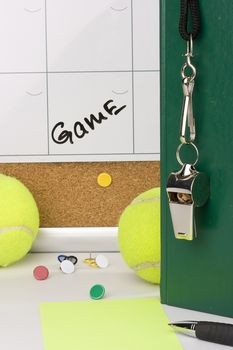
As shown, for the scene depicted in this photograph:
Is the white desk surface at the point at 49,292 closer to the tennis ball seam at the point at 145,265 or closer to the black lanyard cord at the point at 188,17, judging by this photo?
the tennis ball seam at the point at 145,265

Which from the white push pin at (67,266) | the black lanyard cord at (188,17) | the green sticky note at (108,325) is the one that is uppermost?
the black lanyard cord at (188,17)

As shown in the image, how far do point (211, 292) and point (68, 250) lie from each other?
0.99ft

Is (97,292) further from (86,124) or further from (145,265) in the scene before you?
(86,124)

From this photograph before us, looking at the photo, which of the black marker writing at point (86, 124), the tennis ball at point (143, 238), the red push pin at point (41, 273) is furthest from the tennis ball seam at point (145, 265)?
the black marker writing at point (86, 124)

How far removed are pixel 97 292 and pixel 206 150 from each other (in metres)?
0.20

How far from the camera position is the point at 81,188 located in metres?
0.94

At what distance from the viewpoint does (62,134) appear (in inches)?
36.3

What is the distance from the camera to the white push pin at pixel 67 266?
83 cm

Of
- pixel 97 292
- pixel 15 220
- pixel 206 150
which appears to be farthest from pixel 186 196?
pixel 15 220

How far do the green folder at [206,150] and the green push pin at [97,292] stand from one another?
78 mm

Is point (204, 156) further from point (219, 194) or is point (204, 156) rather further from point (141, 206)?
point (141, 206)

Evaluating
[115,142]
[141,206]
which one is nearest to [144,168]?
[115,142]

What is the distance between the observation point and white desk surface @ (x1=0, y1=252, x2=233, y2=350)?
62 centimetres

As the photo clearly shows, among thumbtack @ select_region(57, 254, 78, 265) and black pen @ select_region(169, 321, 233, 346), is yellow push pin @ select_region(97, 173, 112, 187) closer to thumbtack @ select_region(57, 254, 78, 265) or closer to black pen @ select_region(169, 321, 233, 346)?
thumbtack @ select_region(57, 254, 78, 265)
